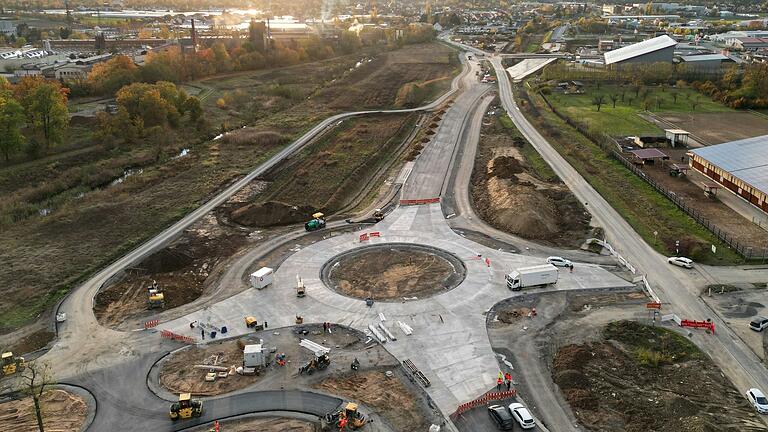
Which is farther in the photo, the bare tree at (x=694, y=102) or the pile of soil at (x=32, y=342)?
the bare tree at (x=694, y=102)

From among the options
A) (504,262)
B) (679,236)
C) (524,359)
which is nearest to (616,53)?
(679,236)

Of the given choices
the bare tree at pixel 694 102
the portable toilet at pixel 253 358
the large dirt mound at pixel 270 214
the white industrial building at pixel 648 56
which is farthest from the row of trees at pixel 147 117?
the white industrial building at pixel 648 56

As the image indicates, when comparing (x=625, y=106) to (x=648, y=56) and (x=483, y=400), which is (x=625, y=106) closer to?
(x=648, y=56)

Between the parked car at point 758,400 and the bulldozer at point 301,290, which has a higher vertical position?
the bulldozer at point 301,290

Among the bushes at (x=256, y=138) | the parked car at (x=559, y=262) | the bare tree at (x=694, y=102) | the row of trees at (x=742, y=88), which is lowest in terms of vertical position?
the parked car at (x=559, y=262)

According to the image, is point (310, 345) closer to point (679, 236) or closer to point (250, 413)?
point (250, 413)

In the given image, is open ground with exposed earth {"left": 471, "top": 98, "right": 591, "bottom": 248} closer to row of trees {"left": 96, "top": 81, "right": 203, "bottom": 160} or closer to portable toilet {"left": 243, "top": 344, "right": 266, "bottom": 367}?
portable toilet {"left": 243, "top": 344, "right": 266, "bottom": 367}

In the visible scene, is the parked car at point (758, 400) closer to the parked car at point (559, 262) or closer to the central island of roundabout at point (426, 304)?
the central island of roundabout at point (426, 304)
